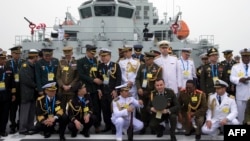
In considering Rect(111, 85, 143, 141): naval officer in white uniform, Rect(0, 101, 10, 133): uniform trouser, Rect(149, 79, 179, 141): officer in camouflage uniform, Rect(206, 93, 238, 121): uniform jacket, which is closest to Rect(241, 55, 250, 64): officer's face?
Rect(206, 93, 238, 121): uniform jacket

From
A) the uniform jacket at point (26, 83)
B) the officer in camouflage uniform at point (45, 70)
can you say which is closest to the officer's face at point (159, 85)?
the officer in camouflage uniform at point (45, 70)

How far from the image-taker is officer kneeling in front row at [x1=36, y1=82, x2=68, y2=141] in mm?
6250

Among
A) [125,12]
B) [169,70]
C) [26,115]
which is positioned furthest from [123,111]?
[125,12]

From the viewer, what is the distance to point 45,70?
6.83 meters

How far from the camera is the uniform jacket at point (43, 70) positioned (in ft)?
22.1

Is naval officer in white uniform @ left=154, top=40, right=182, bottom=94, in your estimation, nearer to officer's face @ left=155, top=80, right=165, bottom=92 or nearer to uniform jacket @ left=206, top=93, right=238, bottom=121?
officer's face @ left=155, top=80, right=165, bottom=92

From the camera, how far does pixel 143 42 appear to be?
13.6 m

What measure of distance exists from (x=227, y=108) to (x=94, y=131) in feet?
9.07

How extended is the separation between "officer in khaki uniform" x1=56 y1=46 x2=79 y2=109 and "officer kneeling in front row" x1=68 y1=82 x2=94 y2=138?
298 mm

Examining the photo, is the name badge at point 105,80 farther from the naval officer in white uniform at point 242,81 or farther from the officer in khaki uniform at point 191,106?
the naval officer in white uniform at point 242,81

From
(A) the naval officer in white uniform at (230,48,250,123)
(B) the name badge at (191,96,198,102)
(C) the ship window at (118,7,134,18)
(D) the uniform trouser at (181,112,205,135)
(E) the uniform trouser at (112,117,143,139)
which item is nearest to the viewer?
(E) the uniform trouser at (112,117,143,139)

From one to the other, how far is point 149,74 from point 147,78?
0.31ft

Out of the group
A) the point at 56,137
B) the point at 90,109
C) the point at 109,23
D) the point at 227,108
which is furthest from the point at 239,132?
the point at 109,23

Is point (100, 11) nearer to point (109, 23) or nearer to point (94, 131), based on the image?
point (109, 23)
